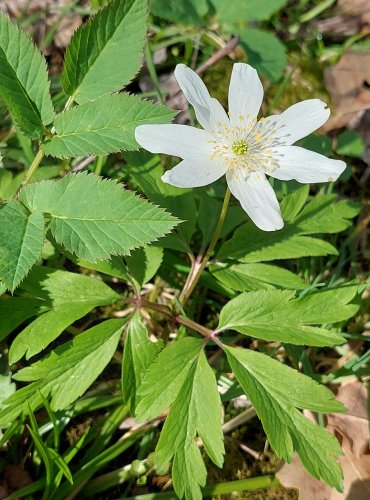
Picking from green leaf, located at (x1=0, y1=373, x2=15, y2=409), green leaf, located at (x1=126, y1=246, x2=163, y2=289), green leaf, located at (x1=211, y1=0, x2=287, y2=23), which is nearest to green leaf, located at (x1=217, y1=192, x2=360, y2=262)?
green leaf, located at (x1=126, y1=246, x2=163, y2=289)

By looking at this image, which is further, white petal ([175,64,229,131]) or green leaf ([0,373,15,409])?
green leaf ([0,373,15,409])

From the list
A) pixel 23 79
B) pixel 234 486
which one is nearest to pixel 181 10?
pixel 23 79

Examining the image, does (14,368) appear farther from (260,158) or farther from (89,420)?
(260,158)

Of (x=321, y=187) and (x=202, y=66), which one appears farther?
(x=202, y=66)

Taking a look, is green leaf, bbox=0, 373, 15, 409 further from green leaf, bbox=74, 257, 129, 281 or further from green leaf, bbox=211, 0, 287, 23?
green leaf, bbox=211, 0, 287, 23

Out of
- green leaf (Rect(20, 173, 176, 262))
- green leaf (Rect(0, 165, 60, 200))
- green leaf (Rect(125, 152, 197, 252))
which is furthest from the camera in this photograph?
green leaf (Rect(0, 165, 60, 200))

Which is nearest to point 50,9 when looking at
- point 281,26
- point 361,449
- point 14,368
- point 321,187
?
point 281,26

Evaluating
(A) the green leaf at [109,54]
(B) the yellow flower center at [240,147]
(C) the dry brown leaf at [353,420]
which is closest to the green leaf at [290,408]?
(C) the dry brown leaf at [353,420]

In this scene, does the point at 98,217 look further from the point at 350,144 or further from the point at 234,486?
the point at 350,144

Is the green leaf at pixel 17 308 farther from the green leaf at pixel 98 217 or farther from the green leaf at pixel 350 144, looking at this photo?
the green leaf at pixel 350 144
